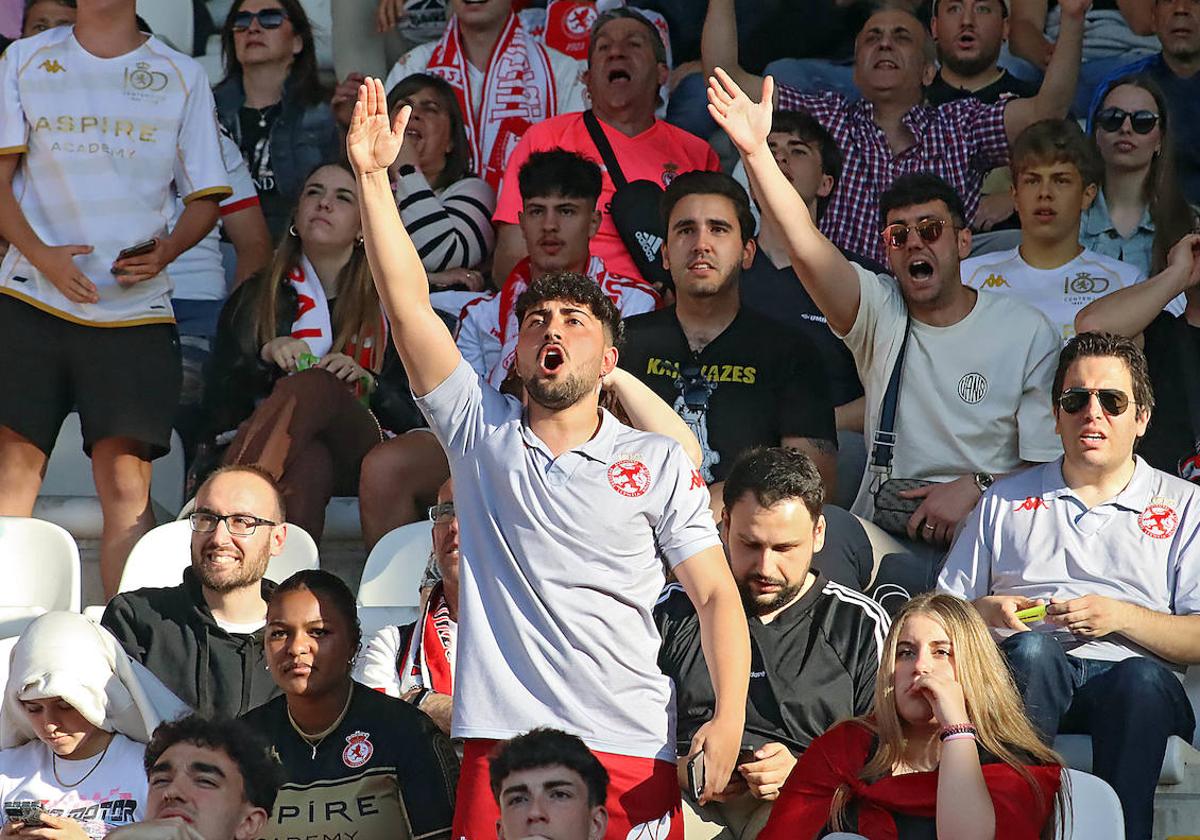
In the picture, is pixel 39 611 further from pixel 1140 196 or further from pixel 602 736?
pixel 1140 196

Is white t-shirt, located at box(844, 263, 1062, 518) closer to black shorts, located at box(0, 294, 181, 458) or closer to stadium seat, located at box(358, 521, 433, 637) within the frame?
stadium seat, located at box(358, 521, 433, 637)

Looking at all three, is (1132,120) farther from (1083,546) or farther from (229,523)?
(229,523)

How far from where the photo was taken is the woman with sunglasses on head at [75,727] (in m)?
4.47

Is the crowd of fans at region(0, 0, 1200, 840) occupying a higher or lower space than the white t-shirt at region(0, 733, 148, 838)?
higher

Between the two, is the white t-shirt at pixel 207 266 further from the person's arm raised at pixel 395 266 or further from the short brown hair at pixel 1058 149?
the person's arm raised at pixel 395 266

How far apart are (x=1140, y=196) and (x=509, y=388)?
2.45 metres

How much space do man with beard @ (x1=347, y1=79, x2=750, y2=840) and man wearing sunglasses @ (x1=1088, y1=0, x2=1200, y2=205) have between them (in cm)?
342

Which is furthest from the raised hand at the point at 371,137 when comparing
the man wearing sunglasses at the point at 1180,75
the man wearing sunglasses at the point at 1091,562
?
the man wearing sunglasses at the point at 1180,75

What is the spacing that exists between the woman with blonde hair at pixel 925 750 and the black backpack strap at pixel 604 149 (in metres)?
3.03

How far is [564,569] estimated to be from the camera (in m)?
4.05

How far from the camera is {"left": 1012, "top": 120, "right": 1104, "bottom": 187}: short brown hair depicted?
20.9 feet

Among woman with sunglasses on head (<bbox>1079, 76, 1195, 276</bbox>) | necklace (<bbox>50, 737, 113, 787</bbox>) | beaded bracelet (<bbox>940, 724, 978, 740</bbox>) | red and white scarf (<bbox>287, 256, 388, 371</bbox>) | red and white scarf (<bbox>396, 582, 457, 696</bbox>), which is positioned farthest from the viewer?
woman with sunglasses on head (<bbox>1079, 76, 1195, 276</bbox>)

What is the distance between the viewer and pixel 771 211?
5.18 m

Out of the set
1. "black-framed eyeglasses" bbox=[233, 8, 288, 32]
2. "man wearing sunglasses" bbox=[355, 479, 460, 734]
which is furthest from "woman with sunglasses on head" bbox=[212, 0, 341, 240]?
"man wearing sunglasses" bbox=[355, 479, 460, 734]
